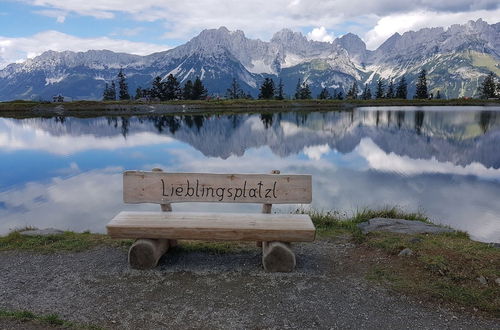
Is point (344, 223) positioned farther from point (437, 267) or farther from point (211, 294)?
point (211, 294)

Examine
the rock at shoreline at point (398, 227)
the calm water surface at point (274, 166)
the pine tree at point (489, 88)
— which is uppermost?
the pine tree at point (489, 88)

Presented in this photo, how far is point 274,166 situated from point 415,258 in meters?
19.3

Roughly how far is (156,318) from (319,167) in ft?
69.5

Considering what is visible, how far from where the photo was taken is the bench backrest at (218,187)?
8.30m

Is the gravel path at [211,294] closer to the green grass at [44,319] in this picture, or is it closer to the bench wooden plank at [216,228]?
the green grass at [44,319]

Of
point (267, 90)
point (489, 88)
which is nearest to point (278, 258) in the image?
point (267, 90)

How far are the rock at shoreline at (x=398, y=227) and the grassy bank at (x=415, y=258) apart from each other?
0.36m

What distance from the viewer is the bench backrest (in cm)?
830

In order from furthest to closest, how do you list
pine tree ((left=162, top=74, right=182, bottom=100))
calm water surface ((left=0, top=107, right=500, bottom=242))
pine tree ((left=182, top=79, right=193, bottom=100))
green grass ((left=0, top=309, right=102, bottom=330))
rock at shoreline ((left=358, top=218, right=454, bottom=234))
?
pine tree ((left=182, top=79, right=193, bottom=100)), pine tree ((left=162, top=74, right=182, bottom=100)), calm water surface ((left=0, top=107, right=500, bottom=242)), rock at shoreline ((left=358, top=218, right=454, bottom=234)), green grass ((left=0, top=309, right=102, bottom=330))

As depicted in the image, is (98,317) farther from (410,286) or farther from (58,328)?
(410,286)

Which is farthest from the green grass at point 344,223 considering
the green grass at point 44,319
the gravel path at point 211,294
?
the green grass at point 44,319

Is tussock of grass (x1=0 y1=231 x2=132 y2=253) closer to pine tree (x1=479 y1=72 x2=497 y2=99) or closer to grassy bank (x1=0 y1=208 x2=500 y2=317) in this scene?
grassy bank (x1=0 y1=208 x2=500 y2=317)

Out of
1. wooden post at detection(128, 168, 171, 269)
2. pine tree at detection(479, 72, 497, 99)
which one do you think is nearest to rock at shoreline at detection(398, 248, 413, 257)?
wooden post at detection(128, 168, 171, 269)

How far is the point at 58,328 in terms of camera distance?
543 centimetres
